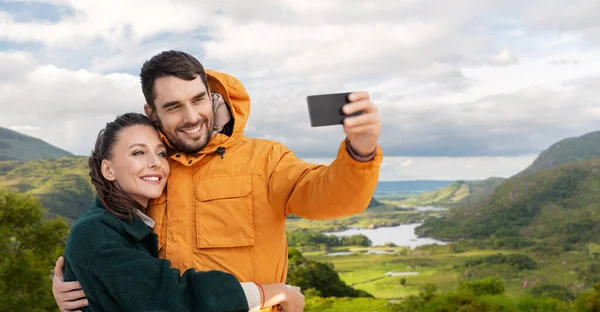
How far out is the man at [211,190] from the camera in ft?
10.8

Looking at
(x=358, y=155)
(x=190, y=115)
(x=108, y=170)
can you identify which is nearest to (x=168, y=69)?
(x=190, y=115)

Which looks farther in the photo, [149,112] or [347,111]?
[149,112]

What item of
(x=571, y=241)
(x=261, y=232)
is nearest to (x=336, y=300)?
(x=261, y=232)

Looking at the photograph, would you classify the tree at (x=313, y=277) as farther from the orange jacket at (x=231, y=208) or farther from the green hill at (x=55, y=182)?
the green hill at (x=55, y=182)

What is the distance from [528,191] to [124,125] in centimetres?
16488

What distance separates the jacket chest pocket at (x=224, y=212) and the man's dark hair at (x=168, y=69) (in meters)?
0.65

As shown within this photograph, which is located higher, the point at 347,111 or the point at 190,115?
the point at 190,115

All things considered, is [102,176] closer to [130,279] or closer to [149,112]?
[149,112]

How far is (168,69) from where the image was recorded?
132 inches

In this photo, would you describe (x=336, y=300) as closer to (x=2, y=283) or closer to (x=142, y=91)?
(x=2, y=283)

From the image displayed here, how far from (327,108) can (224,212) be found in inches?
47.5

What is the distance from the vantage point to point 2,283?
21.6 m

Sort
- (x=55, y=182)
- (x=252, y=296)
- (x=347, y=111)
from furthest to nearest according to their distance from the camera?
(x=55, y=182)
(x=252, y=296)
(x=347, y=111)

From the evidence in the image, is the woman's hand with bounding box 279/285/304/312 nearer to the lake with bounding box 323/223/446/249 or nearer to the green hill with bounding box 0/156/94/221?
the green hill with bounding box 0/156/94/221
